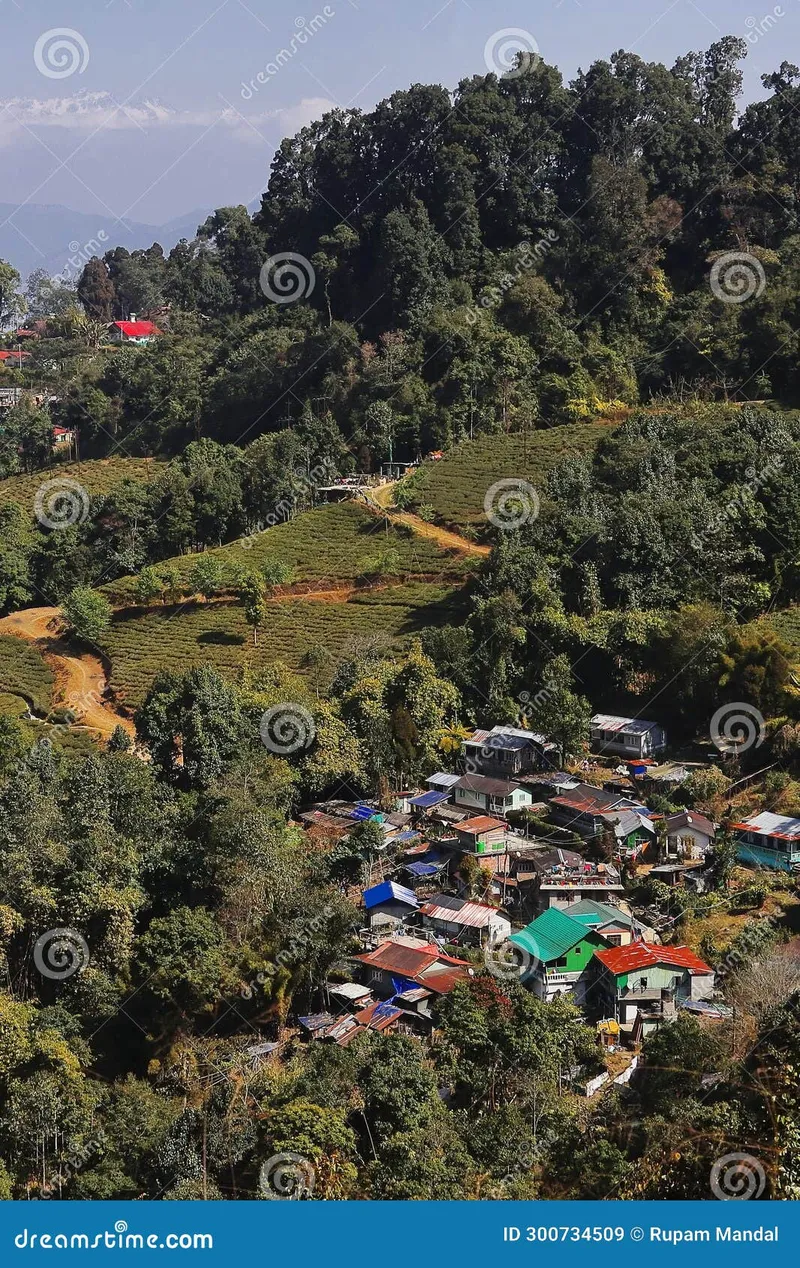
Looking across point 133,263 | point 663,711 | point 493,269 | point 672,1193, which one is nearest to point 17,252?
point 133,263

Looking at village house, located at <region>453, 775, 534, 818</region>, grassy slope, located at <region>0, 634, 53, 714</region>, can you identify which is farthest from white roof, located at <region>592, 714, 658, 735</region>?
grassy slope, located at <region>0, 634, 53, 714</region>

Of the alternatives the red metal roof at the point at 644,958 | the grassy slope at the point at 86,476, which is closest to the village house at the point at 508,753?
the red metal roof at the point at 644,958

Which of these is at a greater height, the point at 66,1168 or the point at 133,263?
the point at 133,263

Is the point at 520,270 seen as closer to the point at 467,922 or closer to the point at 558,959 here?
the point at 467,922

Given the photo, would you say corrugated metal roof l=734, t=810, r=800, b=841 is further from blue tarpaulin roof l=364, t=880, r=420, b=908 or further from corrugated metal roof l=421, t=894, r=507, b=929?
blue tarpaulin roof l=364, t=880, r=420, b=908

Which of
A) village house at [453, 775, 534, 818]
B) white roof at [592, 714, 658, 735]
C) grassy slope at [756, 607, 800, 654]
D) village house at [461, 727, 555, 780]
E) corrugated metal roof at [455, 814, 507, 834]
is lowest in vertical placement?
corrugated metal roof at [455, 814, 507, 834]

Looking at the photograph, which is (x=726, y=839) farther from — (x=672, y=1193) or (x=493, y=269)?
(x=493, y=269)
